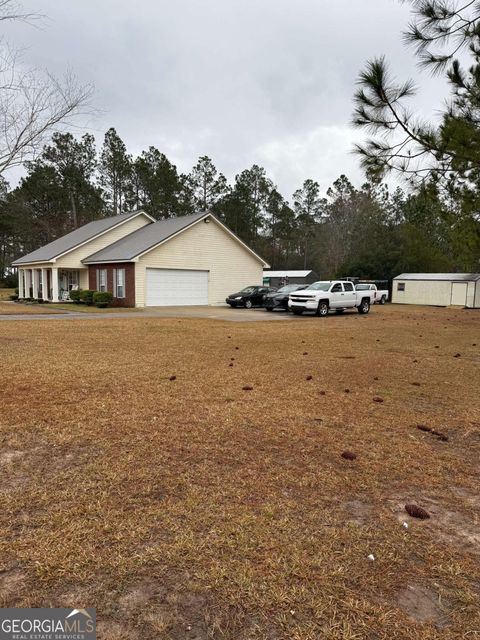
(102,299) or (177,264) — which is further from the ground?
(177,264)

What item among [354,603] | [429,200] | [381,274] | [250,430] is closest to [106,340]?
[250,430]

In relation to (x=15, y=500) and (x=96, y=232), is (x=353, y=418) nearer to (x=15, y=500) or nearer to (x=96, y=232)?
(x=15, y=500)

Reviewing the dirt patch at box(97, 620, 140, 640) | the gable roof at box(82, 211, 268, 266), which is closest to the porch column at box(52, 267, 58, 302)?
the gable roof at box(82, 211, 268, 266)

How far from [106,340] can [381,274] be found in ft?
113

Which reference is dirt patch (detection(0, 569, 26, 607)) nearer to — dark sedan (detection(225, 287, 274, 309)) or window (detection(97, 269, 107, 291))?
dark sedan (detection(225, 287, 274, 309))

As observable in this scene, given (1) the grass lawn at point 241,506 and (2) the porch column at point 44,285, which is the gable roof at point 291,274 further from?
(1) the grass lawn at point 241,506

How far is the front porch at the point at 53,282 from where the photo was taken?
29250 mm

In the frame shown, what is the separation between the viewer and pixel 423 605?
2.04m

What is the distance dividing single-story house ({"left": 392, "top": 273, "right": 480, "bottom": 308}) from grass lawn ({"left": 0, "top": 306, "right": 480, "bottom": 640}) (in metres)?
28.4

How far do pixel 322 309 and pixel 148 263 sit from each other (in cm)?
1090

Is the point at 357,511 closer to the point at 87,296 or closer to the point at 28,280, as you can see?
the point at 87,296

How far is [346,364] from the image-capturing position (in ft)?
26.4

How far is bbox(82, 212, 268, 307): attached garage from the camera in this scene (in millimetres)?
26250

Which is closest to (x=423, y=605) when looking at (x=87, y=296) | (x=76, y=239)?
(x=87, y=296)
